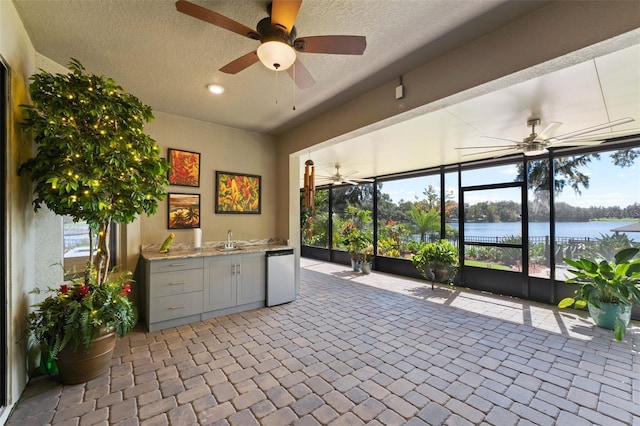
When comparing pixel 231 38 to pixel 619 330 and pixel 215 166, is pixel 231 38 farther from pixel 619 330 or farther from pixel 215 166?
pixel 619 330

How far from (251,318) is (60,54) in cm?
339

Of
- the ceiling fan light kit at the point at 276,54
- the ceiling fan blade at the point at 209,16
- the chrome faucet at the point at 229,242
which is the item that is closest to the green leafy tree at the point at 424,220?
the chrome faucet at the point at 229,242

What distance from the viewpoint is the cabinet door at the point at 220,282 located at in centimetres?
354

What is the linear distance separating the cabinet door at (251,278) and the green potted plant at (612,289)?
434 cm

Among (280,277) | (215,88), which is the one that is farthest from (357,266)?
(215,88)

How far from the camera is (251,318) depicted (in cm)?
362

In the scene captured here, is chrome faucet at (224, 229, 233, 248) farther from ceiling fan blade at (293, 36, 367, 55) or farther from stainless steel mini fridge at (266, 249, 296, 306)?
ceiling fan blade at (293, 36, 367, 55)

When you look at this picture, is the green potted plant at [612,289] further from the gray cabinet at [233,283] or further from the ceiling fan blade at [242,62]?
the ceiling fan blade at [242,62]

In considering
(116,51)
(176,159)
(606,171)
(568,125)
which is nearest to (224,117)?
(176,159)

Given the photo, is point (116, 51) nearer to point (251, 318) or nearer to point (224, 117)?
point (224, 117)

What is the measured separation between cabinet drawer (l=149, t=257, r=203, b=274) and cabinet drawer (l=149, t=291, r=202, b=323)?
0.34 metres

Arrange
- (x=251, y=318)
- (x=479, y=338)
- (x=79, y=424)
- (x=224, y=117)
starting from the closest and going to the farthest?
(x=79, y=424) → (x=479, y=338) → (x=251, y=318) → (x=224, y=117)

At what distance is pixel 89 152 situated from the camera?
203 cm

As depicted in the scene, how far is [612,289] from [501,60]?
10.7ft
